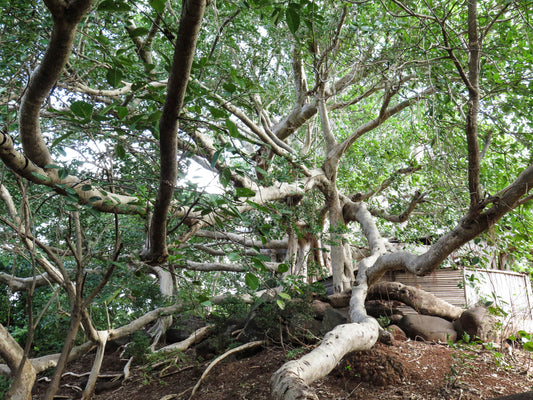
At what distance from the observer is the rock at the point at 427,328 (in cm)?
546

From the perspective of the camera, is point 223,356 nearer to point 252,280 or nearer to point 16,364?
point 16,364

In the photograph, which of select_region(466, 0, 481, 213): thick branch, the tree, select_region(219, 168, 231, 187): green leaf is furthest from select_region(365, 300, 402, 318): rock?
select_region(219, 168, 231, 187): green leaf

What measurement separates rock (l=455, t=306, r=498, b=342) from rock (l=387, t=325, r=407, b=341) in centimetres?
95

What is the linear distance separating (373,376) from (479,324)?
2.34 m

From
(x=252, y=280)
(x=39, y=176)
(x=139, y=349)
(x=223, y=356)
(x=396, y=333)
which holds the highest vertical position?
(x=39, y=176)

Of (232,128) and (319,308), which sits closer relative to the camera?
(232,128)

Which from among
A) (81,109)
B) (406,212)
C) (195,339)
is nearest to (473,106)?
(81,109)

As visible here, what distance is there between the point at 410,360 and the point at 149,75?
417cm

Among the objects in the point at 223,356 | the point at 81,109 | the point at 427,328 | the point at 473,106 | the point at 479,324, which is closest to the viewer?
the point at 81,109

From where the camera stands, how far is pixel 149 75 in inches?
71.7

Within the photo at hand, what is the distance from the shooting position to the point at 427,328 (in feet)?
18.2

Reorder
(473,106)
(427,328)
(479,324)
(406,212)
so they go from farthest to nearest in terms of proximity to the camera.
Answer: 1. (406,212)
2. (427,328)
3. (479,324)
4. (473,106)

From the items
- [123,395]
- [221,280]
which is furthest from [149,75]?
[221,280]

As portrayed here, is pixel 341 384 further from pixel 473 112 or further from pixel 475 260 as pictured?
pixel 473 112
